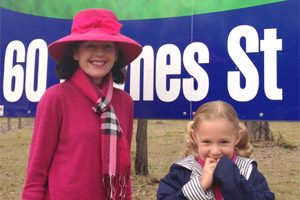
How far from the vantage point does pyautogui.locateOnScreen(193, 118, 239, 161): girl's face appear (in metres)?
1.61

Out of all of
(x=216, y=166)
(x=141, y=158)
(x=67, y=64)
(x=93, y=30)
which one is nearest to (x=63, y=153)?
(x=67, y=64)

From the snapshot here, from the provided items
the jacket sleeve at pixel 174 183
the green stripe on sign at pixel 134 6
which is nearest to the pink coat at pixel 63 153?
the jacket sleeve at pixel 174 183

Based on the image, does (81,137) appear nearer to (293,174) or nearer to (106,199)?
(106,199)

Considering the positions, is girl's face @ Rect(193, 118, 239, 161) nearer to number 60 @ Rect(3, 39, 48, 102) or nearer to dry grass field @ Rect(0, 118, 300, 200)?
number 60 @ Rect(3, 39, 48, 102)

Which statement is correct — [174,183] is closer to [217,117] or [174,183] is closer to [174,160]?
[217,117]

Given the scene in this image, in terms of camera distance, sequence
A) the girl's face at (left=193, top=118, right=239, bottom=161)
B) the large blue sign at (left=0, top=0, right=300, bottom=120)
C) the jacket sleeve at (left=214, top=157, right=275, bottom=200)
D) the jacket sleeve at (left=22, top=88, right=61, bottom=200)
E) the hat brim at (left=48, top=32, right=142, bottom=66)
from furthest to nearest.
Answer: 1. the large blue sign at (left=0, top=0, right=300, bottom=120)
2. the hat brim at (left=48, top=32, right=142, bottom=66)
3. the jacket sleeve at (left=22, top=88, right=61, bottom=200)
4. the girl's face at (left=193, top=118, right=239, bottom=161)
5. the jacket sleeve at (left=214, top=157, right=275, bottom=200)

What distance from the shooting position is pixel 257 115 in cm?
226

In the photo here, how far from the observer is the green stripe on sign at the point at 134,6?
240 centimetres

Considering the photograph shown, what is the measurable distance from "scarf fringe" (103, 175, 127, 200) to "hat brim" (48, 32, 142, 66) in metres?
0.62

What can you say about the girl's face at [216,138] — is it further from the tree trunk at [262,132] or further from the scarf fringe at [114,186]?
the tree trunk at [262,132]

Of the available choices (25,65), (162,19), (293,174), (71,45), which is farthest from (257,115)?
(293,174)

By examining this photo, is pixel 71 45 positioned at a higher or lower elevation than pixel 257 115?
higher

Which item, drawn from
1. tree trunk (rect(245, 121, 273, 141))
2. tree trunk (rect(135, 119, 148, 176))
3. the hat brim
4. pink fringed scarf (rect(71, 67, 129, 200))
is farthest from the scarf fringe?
tree trunk (rect(245, 121, 273, 141))

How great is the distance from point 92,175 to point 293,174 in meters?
3.37
